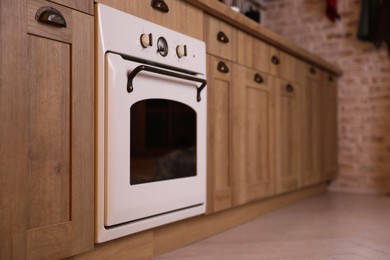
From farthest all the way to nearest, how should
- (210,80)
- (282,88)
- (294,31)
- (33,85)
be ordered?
(294,31), (282,88), (210,80), (33,85)

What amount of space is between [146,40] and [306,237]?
1117 mm

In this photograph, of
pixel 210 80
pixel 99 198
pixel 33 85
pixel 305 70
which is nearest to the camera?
pixel 33 85

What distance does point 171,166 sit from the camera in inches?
63.1

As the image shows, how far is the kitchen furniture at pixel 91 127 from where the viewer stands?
1018mm

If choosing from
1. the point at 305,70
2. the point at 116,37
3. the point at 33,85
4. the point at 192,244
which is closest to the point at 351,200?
the point at 305,70

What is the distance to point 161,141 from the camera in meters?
1.59

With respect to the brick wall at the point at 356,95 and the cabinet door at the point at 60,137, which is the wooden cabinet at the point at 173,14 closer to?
the cabinet door at the point at 60,137

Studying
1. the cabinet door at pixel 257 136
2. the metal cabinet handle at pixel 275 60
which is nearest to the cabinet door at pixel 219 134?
the cabinet door at pixel 257 136

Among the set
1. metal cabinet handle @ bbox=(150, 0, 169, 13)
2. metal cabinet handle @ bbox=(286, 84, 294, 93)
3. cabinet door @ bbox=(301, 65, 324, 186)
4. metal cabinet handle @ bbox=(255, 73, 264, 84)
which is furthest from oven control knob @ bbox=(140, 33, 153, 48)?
cabinet door @ bbox=(301, 65, 324, 186)

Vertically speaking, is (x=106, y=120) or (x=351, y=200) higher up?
(x=106, y=120)

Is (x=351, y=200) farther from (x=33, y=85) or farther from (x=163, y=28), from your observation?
(x=33, y=85)

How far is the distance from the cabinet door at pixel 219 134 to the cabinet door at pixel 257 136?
0.12m

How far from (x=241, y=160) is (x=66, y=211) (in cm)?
110

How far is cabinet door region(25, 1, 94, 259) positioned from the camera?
41.8 inches
